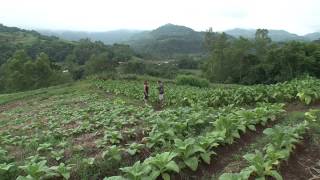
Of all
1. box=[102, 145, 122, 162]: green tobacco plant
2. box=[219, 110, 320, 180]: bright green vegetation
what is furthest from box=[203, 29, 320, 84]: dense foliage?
box=[102, 145, 122, 162]: green tobacco plant

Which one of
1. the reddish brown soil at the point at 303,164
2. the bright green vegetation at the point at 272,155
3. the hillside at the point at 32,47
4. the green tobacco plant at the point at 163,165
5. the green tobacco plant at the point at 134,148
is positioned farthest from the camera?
the hillside at the point at 32,47

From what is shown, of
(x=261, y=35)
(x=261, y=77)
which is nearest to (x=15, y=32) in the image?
(x=261, y=35)

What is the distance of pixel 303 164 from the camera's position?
7840 millimetres

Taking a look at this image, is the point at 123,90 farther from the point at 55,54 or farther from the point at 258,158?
the point at 55,54

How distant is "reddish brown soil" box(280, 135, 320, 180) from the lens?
7.36 m

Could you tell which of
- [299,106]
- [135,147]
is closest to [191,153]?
[135,147]

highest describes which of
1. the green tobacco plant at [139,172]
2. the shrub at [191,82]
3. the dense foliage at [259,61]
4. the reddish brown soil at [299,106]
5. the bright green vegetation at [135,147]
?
the green tobacco plant at [139,172]

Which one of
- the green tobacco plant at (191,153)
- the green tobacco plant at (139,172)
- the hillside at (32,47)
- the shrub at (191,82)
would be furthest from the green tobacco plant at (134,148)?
the hillside at (32,47)

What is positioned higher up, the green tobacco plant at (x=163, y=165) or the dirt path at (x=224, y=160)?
the green tobacco plant at (x=163, y=165)

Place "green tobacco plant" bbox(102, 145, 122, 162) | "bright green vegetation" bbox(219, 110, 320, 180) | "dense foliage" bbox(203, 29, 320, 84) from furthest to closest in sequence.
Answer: "dense foliage" bbox(203, 29, 320, 84), "green tobacco plant" bbox(102, 145, 122, 162), "bright green vegetation" bbox(219, 110, 320, 180)

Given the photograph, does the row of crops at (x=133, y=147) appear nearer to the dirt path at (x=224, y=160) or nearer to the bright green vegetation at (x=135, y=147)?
the bright green vegetation at (x=135, y=147)

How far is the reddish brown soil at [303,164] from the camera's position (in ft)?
24.1

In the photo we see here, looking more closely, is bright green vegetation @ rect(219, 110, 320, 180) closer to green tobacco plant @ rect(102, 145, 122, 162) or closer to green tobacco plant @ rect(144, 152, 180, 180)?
green tobacco plant @ rect(144, 152, 180, 180)

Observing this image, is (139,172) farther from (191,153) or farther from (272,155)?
(272,155)
